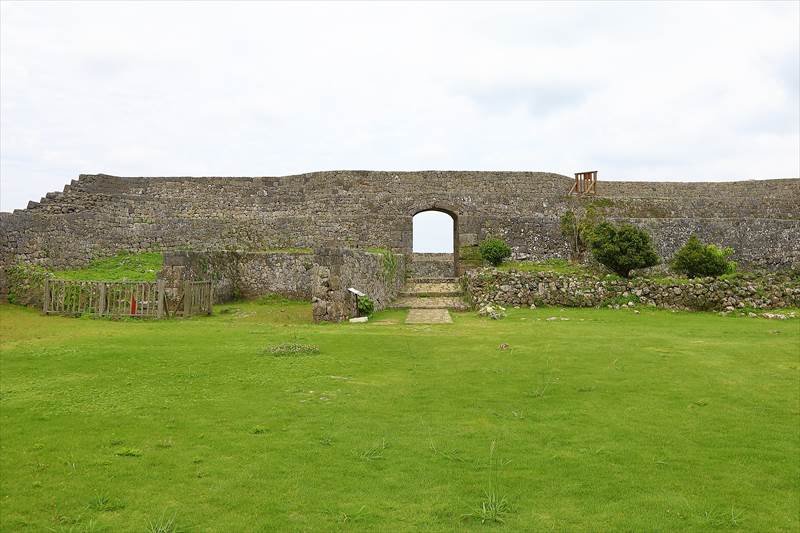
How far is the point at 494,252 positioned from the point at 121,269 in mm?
11702

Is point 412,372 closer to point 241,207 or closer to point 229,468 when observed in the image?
point 229,468

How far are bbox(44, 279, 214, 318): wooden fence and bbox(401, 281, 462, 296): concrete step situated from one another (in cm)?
701

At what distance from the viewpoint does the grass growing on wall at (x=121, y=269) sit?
17688mm

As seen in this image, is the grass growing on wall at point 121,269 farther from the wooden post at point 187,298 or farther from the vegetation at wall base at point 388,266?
the vegetation at wall base at point 388,266

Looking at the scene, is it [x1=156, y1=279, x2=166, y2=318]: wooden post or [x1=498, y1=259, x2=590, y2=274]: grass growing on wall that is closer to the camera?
[x1=156, y1=279, x2=166, y2=318]: wooden post

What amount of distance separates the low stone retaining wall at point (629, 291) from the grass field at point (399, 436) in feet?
17.4

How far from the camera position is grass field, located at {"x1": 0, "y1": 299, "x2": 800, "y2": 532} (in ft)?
13.4

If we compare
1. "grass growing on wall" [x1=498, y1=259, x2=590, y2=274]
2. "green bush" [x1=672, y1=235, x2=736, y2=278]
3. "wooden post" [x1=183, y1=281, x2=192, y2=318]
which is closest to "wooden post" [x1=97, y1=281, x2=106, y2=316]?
"wooden post" [x1=183, y1=281, x2=192, y2=318]

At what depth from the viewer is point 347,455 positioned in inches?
198

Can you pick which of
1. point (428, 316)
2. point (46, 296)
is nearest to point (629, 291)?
point (428, 316)

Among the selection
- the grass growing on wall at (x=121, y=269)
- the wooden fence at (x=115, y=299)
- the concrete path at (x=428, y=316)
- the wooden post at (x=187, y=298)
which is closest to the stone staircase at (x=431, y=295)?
the concrete path at (x=428, y=316)

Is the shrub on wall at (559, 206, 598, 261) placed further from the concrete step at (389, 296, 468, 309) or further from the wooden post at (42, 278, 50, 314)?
the wooden post at (42, 278, 50, 314)

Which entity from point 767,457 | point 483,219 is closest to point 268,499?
point 767,457

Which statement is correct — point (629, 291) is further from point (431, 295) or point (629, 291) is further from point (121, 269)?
point (121, 269)
